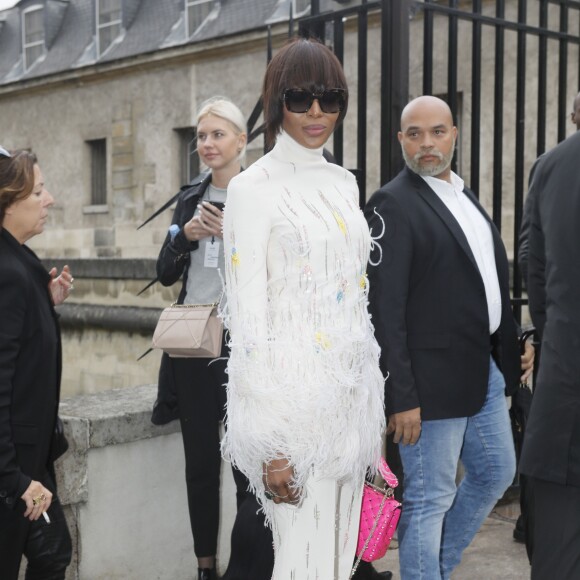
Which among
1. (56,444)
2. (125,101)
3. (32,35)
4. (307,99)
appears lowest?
(56,444)

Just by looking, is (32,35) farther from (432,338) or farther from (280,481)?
(280,481)

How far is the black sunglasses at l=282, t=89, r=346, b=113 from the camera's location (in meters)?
2.57

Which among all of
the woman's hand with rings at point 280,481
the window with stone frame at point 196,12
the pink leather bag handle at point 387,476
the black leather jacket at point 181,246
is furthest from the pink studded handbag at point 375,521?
the window with stone frame at point 196,12

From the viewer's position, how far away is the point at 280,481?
7.89 feet

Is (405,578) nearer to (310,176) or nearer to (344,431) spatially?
(344,431)

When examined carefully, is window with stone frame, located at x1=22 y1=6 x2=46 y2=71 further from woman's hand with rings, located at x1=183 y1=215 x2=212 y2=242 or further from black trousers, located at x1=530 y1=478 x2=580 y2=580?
black trousers, located at x1=530 y1=478 x2=580 y2=580

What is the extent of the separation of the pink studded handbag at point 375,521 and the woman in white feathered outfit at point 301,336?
72mm

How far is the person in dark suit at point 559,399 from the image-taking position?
234 cm

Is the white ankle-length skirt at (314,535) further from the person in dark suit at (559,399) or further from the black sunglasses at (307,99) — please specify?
the black sunglasses at (307,99)

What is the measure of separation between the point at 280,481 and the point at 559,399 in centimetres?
73

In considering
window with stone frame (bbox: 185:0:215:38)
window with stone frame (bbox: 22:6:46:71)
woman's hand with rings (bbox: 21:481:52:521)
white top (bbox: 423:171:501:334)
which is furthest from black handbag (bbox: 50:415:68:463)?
window with stone frame (bbox: 22:6:46:71)

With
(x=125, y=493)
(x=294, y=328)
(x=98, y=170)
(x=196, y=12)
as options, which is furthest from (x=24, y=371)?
(x=98, y=170)

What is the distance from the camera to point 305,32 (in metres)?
4.24

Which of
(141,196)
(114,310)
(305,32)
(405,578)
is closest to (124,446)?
(405,578)
